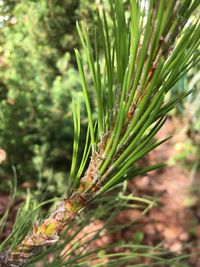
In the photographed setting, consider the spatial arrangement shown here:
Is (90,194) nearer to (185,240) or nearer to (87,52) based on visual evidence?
(87,52)

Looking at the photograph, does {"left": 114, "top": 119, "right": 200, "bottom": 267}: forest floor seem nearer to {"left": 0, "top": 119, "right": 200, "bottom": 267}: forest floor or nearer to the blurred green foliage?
{"left": 0, "top": 119, "right": 200, "bottom": 267}: forest floor

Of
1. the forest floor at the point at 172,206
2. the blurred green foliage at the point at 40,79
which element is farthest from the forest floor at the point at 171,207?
the blurred green foliage at the point at 40,79

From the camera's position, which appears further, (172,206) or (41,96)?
(172,206)

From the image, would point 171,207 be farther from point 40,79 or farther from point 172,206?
point 40,79

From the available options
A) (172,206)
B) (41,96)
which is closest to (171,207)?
(172,206)

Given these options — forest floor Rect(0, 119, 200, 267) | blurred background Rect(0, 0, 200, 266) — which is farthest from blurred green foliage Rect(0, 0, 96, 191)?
forest floor Rect(0, 119, 200, 267)

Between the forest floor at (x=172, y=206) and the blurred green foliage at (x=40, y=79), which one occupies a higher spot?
the blurred green foliage at (x=40, y=79)

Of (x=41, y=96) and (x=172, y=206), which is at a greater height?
(x=41, y=96)

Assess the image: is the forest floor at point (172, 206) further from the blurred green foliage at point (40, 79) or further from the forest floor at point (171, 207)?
the blurred green foliage at point (40, 79)

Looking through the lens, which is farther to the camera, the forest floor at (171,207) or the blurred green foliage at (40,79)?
the forest floor at (171,207)
